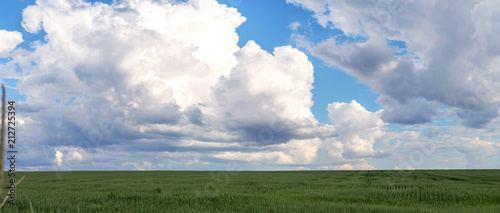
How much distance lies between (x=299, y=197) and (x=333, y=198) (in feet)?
4.89

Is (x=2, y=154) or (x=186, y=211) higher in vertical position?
(x=2, y=154)

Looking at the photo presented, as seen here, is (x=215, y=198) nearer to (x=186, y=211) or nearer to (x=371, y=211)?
(x=186, y=211)

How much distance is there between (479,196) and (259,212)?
11818mm

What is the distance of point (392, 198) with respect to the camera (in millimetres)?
14680

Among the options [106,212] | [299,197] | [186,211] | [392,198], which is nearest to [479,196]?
[392,198]

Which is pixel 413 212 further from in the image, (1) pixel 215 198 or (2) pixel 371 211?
(1) pixel 215 198

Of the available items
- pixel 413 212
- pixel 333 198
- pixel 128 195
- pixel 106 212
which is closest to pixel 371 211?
pixel 413 212

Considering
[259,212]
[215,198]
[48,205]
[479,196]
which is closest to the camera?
[259,212]

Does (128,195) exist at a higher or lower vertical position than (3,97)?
lower

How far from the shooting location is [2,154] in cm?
122

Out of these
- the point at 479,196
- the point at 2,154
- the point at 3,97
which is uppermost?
the point at 3,97

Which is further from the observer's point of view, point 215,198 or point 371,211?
point 215,198

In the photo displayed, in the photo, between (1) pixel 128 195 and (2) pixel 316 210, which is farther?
(1) pixel 128 195

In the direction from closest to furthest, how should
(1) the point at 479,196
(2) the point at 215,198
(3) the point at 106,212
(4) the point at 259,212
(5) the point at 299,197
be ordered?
(4) the point at 259,212, (3) the point at 106,212, (2) the point at 215,198, (5) the point at 299,197, (1) the point at 479,196
